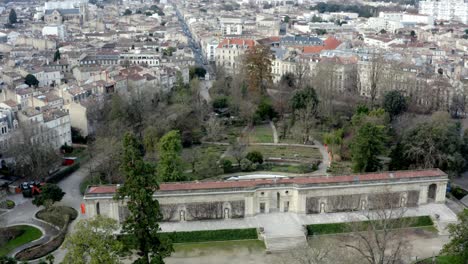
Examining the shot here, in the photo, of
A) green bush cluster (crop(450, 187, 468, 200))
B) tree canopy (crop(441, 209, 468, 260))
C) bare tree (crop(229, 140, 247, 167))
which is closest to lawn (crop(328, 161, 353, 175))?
bare tree (crop(229, 140, 247, 167))

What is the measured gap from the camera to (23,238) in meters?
35.4

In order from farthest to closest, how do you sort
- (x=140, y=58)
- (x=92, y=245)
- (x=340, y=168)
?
(x=140, y=58)
(x=340, y=168)
(x=92, y=245)

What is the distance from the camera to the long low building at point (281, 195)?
36750mm

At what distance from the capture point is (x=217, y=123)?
55.2 meters

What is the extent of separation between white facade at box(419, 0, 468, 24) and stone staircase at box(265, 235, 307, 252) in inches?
5208

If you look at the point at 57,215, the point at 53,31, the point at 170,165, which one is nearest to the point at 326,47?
the point at 170,165

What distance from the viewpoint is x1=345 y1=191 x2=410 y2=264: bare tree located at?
3089 centimetres

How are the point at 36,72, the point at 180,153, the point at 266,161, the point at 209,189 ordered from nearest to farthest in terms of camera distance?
the point at 209,189 → the point at 180,153 → the point at 266,161 → the point at 36,72

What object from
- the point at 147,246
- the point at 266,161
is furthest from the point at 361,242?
the point at 266,161

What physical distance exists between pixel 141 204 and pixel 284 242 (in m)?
11.1

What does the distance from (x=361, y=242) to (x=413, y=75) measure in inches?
1535

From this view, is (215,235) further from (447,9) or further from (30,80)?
(447,9)

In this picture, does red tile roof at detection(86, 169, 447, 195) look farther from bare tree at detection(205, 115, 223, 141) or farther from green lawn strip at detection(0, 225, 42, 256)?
bare tree at detection(205, 115, 223, 141)

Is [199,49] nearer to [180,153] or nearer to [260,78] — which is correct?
[260,78]
